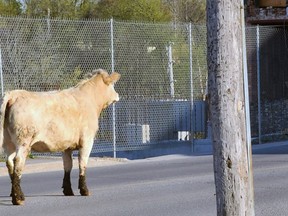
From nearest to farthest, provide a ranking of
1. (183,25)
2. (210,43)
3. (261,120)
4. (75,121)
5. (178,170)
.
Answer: (210,43), (75,121), (178,170), (183,25), (261,120)

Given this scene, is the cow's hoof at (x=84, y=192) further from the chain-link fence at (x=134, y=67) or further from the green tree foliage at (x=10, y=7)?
the green tree foliage at (x=10, y=7)

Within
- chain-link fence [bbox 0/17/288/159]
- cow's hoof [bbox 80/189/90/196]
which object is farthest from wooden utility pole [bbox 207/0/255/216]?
chain-link fence [bbox 0/17/288/159]

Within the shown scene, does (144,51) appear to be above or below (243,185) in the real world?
above

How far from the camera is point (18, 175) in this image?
11.7m

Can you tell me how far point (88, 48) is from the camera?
20266mm

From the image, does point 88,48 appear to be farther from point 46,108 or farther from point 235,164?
point 235,164

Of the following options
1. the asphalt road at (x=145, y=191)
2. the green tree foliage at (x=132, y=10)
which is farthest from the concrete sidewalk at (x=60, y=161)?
the green tree foliage at (x=132, y=10)

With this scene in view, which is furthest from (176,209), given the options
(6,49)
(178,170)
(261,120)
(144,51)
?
(261,120)

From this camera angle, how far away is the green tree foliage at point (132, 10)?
1564 inches

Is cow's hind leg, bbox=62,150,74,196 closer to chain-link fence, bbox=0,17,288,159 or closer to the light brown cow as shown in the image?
the light brown cow

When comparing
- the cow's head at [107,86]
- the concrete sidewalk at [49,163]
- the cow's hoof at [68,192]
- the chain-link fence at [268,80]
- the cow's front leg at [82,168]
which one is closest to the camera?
the cow's front leg at [82,168]

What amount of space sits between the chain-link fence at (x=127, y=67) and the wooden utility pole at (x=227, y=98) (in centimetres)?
1342

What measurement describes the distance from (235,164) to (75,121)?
22.2 feet

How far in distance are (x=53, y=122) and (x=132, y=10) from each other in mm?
28344
